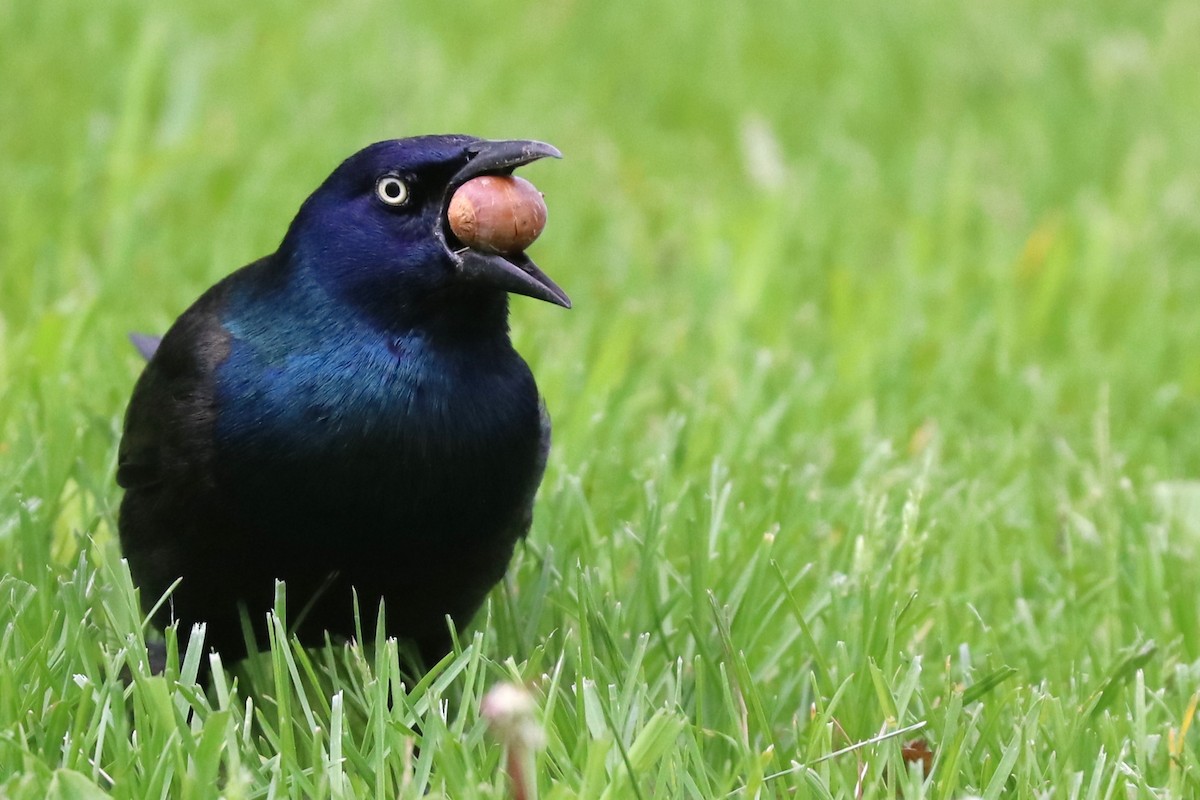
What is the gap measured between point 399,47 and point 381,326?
11.8ft

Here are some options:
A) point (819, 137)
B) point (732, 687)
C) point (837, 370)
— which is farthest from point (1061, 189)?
point (732, 687)

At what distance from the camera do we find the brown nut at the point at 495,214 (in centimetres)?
254

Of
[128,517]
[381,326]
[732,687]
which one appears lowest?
[732,687]

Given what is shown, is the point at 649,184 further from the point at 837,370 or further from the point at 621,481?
the point at 621,481

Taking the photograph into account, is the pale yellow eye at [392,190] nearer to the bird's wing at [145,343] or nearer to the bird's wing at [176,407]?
the bird's wing at [176,407]

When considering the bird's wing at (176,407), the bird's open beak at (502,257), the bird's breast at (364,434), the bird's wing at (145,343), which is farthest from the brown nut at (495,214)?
the bird's wing at (145,343)

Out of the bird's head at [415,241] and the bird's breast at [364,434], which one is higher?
the bird's head at [415,241]

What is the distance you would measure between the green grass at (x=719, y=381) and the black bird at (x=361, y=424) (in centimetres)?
14

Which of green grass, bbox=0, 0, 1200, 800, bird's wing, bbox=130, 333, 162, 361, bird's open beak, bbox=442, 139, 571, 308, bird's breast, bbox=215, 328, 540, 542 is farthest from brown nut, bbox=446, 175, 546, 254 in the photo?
bird's wing, bbox=130, 333, 162, 361

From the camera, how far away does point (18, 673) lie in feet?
7.94

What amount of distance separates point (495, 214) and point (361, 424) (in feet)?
1.18

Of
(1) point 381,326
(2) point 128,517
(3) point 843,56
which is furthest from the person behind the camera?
(3) point 843,56

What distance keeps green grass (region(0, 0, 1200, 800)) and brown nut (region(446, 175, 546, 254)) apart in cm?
55

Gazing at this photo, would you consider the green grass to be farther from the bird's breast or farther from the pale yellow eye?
the pale yellow eye
